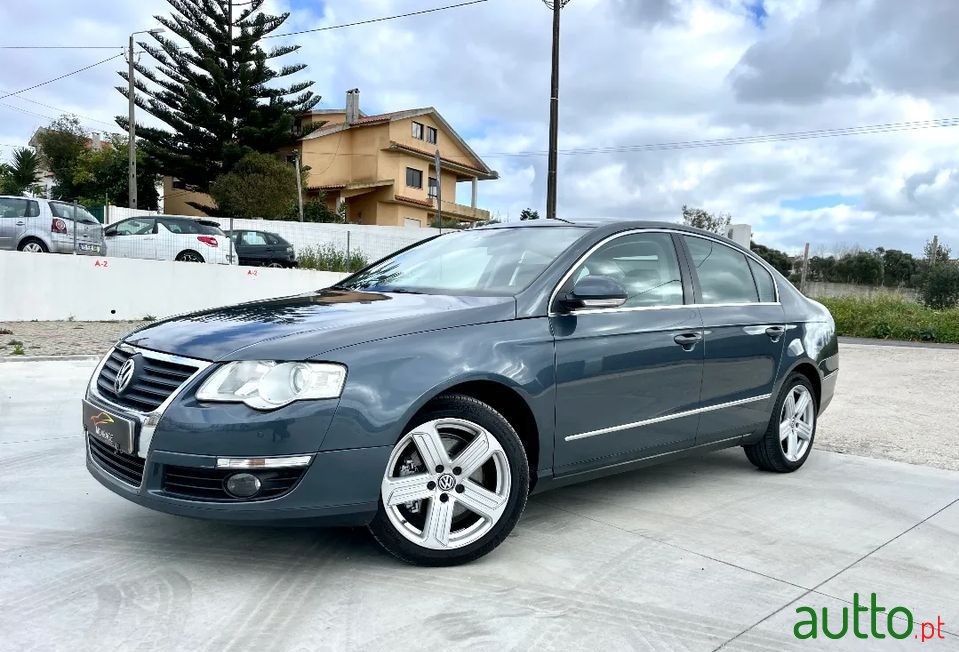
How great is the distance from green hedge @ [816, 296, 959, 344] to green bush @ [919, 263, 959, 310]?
4.36ft

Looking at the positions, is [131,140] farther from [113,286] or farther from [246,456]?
[246,456]

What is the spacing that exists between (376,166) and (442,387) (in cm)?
4303

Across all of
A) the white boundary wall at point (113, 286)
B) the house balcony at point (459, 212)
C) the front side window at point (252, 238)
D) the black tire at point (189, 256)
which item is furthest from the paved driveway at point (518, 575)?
the house balcony at point (459, 212)

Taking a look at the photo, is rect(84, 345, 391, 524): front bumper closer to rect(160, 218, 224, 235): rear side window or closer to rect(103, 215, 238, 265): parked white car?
rect(103, 215, 238, 265): parked white car

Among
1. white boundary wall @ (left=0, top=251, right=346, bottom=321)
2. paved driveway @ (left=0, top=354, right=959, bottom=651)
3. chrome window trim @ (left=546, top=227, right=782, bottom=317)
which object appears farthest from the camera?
white boundary wall @ (left=0, top=251, right=346, bottom=321)

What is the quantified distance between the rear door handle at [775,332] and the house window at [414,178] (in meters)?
42.4

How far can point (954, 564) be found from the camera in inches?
145

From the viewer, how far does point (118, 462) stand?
10.9ft

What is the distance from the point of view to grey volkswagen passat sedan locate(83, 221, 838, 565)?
303 centimetres

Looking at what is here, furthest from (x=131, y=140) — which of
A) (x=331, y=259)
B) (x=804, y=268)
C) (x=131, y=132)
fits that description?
(x=804, y=268)

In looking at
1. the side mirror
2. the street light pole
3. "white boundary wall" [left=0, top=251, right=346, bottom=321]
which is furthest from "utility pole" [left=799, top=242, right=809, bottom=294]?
the street light pole

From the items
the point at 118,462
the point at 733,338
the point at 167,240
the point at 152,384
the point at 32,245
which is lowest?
the point at 118,462

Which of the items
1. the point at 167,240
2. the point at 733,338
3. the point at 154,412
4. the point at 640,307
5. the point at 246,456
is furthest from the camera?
the point at 167,240

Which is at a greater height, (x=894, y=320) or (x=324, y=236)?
(x=324, y=236)
